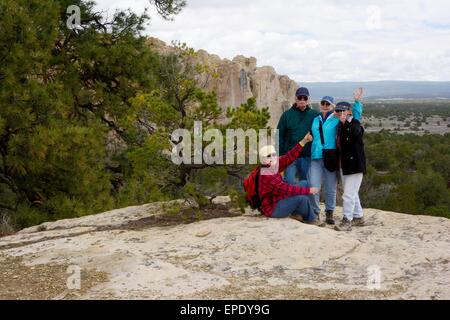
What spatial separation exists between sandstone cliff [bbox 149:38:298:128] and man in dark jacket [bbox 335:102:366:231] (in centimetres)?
3241

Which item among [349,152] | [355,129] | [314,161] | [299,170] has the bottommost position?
[299,170]

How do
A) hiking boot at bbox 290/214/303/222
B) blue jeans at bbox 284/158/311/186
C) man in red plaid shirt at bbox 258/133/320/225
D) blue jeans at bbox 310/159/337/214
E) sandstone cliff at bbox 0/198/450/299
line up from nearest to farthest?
1. sandstone cliff at bbox 0/198/450/299
2. man in red plaid shirt at bbox 258/133/320/225
3. hiking boot at bbox 290/214/303/222
4. blue jeans at bbox 310/159/337/214
5. blue jeans at bbox 284/158/311/186

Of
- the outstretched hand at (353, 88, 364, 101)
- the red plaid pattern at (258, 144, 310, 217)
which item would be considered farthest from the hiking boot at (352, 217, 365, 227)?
the outstretched hand at (353, 88, 364, 101)

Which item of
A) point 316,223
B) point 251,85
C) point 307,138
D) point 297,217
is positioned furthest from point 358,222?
point 251,85

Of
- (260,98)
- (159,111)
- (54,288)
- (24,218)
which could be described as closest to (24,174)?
(24,218)

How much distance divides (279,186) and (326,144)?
0.89 m

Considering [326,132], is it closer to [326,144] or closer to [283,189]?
[326,144]

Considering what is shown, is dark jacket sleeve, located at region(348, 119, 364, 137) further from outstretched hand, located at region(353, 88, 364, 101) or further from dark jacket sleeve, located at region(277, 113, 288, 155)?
dark jacket sleeve, located at region(277, 113, 288, 155)

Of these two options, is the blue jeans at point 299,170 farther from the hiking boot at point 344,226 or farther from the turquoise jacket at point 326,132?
the hiking boot at point 344,226

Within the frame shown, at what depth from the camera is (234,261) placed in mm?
5863

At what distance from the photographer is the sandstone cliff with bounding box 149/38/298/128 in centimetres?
4206

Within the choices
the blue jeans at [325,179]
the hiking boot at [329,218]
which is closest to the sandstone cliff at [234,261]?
the hiking boot at [329,218]

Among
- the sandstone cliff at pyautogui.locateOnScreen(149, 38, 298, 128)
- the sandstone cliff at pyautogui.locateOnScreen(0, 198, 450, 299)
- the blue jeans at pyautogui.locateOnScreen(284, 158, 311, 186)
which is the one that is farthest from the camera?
the sandstone cliff at pyautogui.locateOnScreen(149, 38, 298, 128)
